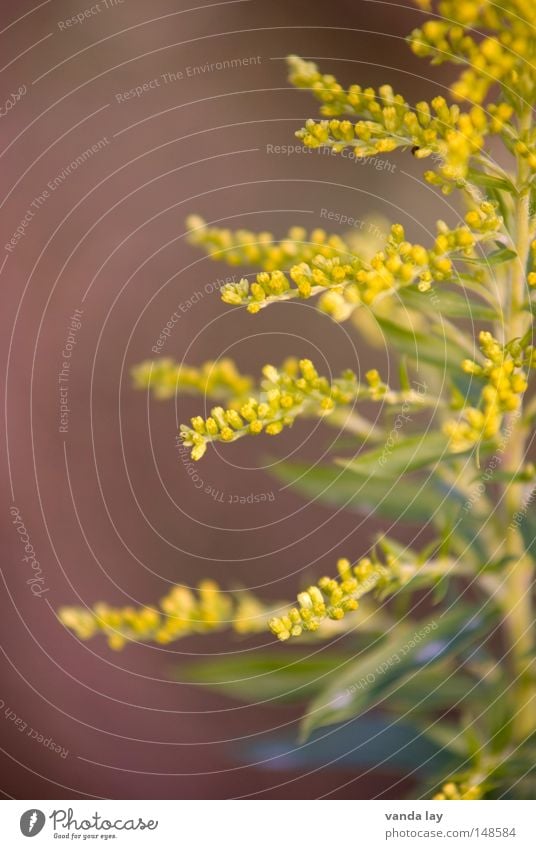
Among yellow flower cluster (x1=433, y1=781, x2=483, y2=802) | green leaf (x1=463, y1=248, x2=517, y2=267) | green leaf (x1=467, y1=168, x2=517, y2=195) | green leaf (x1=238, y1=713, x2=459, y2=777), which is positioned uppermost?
green leaf (x1=467, y1=168, x2=517, y2=195)

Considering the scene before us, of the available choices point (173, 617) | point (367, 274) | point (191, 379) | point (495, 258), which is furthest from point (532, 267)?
point (173, 617)

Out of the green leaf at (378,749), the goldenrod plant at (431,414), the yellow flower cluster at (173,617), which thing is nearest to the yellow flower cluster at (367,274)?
the goldenrod plant at (431,414)

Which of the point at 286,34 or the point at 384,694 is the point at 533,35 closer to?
the point at 286,34

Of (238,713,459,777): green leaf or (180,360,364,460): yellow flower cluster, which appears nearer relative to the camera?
(180,360,364,460): yellow flower cluster

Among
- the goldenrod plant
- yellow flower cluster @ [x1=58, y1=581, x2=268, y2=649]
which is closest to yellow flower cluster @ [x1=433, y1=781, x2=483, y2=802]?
the goldenrod plant

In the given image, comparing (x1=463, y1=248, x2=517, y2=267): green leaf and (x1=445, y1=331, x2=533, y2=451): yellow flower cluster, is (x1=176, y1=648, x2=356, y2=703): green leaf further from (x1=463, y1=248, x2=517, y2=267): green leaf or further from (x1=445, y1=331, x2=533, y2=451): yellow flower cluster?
(x1=463, y1=248, x2=517, y2=267): green leaf

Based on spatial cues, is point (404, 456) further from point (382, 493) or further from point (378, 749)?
point (378, 749)
